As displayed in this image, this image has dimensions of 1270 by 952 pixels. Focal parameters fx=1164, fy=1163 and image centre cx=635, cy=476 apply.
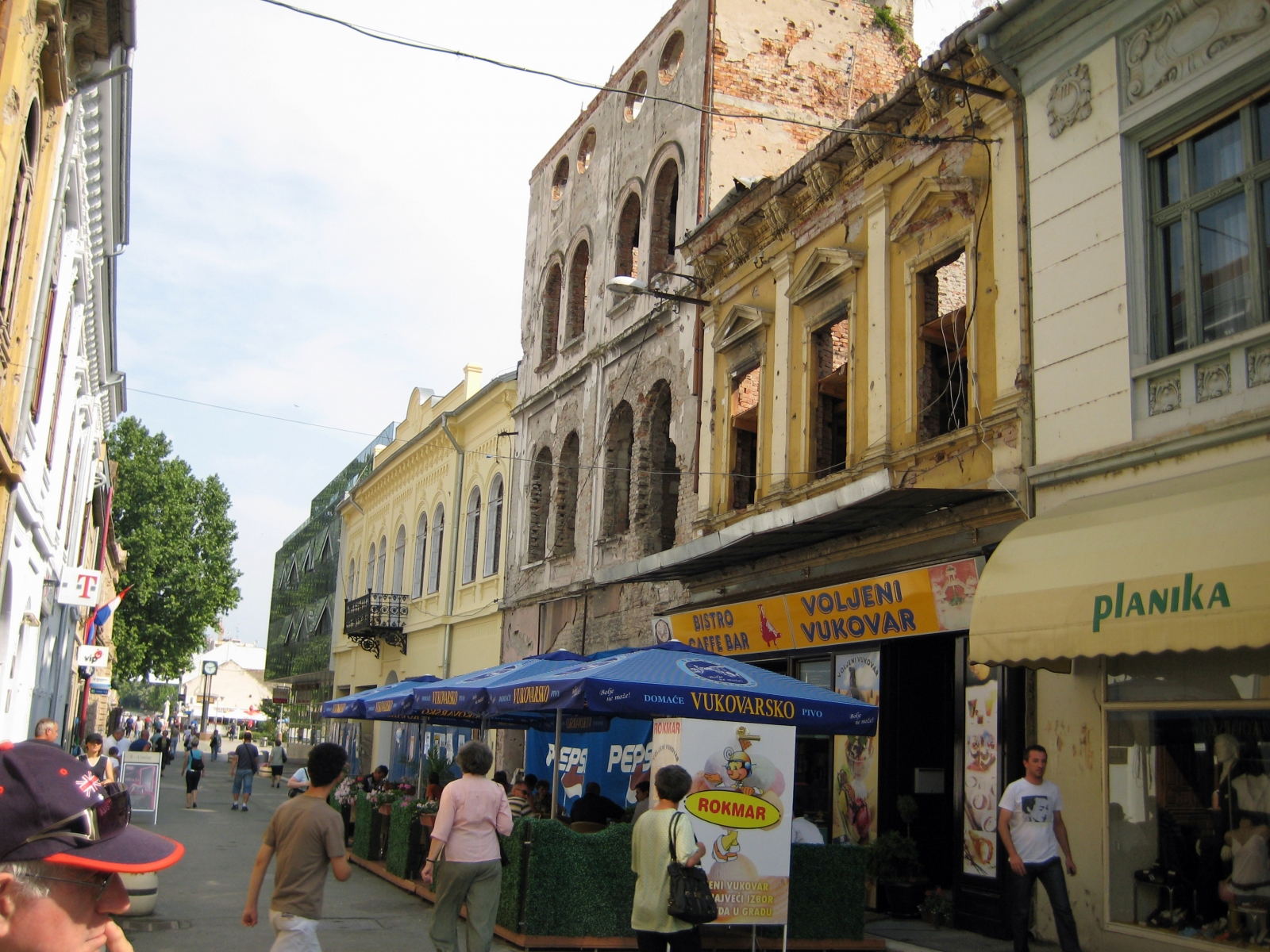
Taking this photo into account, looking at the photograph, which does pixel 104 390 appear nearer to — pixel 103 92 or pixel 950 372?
pixel 103 92

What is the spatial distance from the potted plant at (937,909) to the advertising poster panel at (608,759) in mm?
5163

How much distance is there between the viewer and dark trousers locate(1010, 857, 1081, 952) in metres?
8.84

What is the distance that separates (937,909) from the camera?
11.6m

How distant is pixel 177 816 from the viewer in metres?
24.3

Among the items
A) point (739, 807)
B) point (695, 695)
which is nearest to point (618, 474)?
point (695, 695)

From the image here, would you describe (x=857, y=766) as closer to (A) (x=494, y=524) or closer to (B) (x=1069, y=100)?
(B) (x=1069, y=100)

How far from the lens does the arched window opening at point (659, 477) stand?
19.9 m

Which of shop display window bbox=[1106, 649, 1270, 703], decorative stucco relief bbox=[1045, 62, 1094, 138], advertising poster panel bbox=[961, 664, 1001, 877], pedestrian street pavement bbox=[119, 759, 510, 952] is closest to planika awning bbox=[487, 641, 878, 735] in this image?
advertising poster panel bbox=[961, 664, 1001, 877]

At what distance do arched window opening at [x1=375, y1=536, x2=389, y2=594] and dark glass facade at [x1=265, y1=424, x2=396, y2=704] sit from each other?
143 inches

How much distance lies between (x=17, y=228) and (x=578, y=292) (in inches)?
534

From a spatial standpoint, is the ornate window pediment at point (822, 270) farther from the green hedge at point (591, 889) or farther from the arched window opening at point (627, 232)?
the green hedge at point (591, 889)

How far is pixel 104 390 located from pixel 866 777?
19764 millimetres

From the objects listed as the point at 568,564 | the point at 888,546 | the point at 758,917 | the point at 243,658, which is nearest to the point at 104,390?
the point at 568,564

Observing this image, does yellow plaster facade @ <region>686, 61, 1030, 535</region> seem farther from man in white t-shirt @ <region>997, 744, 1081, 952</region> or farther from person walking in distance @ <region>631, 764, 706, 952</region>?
person walking in distance @ <region>631, 764, 706, 952</region>
